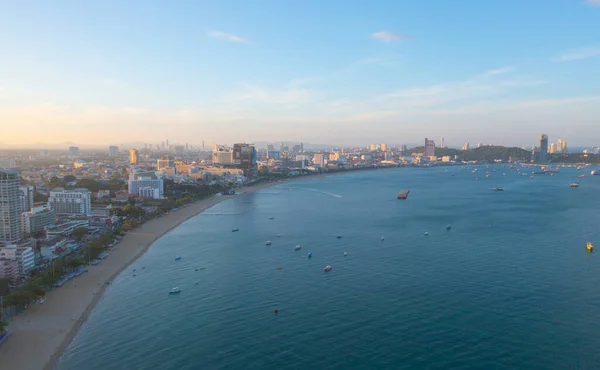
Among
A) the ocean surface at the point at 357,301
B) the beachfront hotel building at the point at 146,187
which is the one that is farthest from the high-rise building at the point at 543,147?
the beachfront hotel building at the point at 146,187

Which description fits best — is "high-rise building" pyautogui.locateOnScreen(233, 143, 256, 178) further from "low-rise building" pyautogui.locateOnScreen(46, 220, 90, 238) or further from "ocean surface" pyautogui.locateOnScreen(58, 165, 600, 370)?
"low-rise building" pyautogui.locateOnScreen(46, 220, 90, 238)

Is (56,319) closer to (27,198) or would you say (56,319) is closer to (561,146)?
(27,198)

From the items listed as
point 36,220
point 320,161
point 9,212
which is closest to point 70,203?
point 36,220

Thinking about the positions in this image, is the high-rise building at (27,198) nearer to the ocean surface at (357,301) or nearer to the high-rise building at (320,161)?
the ocean surface at (357,301)

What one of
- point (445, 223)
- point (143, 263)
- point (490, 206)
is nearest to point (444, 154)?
point (490, 206)

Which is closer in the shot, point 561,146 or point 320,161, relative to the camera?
point 320,161

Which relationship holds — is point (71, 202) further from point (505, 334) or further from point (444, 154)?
point (444, 154)
